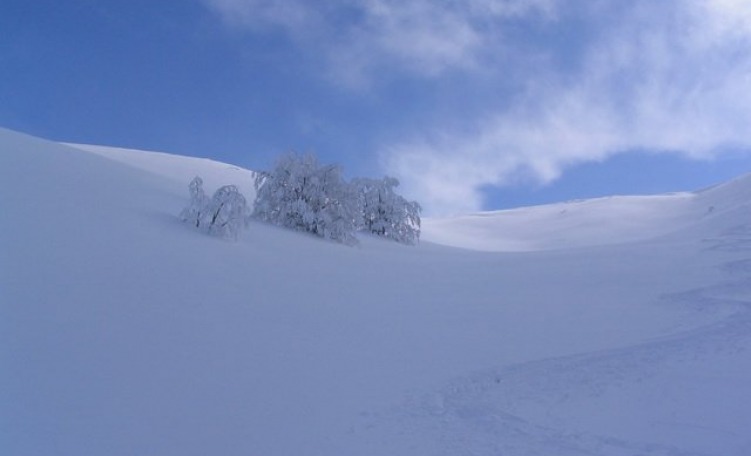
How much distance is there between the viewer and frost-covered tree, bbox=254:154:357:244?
16625mm

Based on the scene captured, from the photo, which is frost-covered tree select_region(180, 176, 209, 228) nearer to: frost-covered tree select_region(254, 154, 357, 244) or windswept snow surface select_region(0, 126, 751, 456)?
windswept snow surface select_region(0, 126, 751, 456)

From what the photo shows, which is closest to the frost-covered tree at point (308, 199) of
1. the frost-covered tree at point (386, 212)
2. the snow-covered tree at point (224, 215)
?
the frost-covered tree at point (386, 212)

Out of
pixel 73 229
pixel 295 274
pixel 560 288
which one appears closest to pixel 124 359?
pixel 73 229

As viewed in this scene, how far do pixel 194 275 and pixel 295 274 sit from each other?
2.20 m

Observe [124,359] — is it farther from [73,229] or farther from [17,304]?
[73,229]

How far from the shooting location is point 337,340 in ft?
27.7

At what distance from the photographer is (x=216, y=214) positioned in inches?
504

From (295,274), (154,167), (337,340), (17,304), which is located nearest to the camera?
(17,304)

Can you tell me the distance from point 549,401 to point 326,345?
2761 mm

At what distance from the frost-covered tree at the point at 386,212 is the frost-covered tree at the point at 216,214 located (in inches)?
288

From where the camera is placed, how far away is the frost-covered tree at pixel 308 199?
54.5 feet

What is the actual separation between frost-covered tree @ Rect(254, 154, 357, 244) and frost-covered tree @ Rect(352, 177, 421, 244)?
7.36 feet

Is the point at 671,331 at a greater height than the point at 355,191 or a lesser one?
lesser

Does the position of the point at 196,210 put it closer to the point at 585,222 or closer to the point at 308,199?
the point at 308,199
